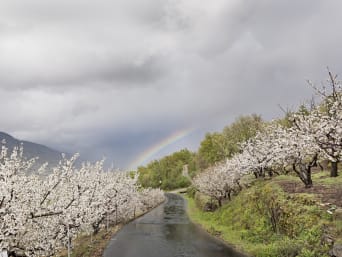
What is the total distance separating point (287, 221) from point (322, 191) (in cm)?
429

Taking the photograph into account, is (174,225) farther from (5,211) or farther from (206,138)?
(206,138)

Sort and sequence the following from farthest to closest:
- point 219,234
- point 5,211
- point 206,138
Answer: point 206,138 < point 219,234 < point 5,211

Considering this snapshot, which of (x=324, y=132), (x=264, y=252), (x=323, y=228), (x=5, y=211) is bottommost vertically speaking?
(x=264, y=252)

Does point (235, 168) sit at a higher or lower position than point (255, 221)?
higher

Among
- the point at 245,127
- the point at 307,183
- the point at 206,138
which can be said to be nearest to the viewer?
the point at 307,183

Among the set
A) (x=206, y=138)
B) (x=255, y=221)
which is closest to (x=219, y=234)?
(x=255, y=221)

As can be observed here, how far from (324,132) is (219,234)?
61.4ft

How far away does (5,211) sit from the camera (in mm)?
15430

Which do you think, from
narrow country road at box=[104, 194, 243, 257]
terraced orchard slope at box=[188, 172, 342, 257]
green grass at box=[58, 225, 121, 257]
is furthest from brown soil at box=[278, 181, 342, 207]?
green grass at box=[58, 225, 121, 257]

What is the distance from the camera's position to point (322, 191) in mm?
26750

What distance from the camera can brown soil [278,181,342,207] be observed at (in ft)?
77.4

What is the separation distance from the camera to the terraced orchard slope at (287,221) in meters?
20.0

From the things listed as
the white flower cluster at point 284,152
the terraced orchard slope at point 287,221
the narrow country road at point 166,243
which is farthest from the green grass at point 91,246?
the white flower cluster at point 284,152

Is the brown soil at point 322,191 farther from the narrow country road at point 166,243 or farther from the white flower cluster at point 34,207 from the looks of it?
the white flower cluster at point 34,207
